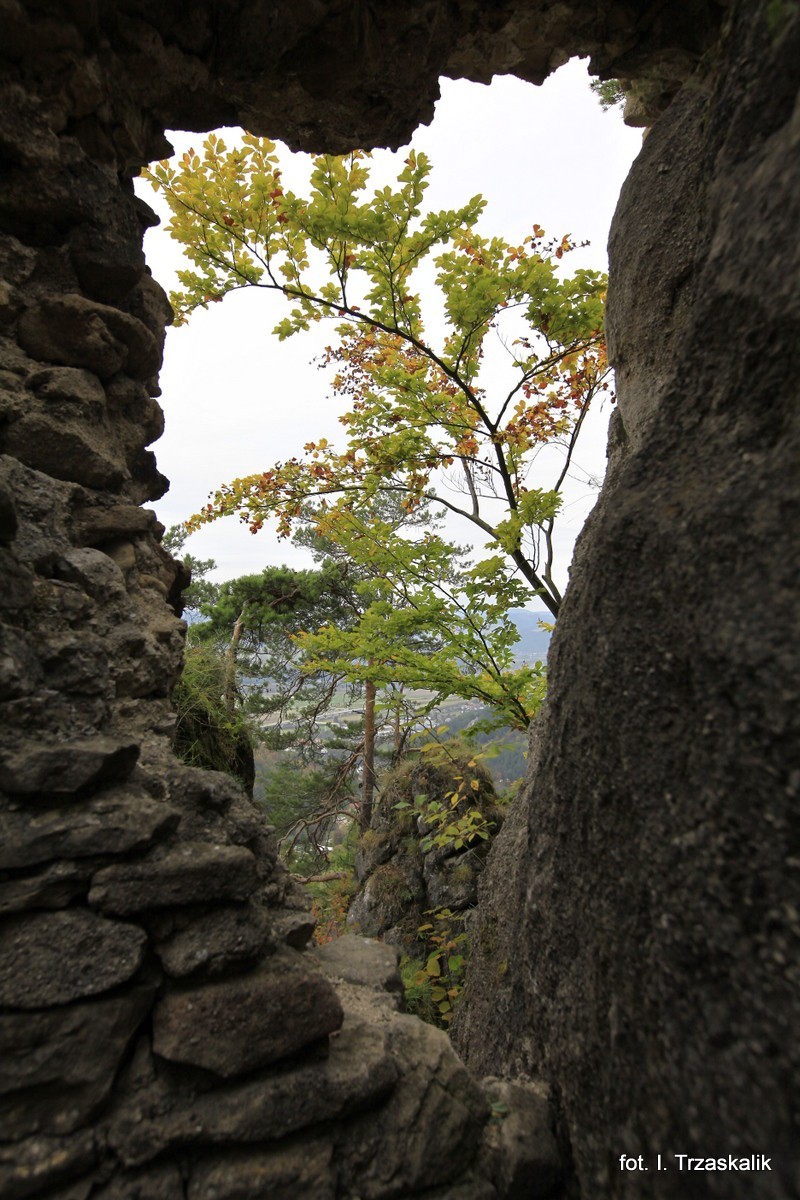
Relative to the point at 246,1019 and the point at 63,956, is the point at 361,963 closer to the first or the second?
the point at 246,1019

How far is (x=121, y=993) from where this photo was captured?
77.8 inches

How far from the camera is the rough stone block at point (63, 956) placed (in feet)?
6.03

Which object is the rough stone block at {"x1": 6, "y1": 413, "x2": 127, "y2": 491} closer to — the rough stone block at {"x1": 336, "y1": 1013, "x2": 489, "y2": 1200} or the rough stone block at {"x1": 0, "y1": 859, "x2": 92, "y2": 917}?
the rough stone block at {"x1": 0, "y1": 859, "x2": 92, "y2": 917}

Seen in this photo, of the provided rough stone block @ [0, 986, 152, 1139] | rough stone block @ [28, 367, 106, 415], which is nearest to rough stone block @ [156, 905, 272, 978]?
rough stone block @ [0, 986, 152, 1139]

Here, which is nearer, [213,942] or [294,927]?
[213,942]

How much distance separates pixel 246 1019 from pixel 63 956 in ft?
2.33

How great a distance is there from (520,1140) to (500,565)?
4.67 metres

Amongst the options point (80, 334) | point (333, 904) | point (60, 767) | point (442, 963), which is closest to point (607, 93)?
point (80, 334)

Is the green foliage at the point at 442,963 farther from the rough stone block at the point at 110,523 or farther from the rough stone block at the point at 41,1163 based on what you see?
the rough stone block at the point at 110,523

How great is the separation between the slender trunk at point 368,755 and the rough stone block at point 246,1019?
11.0 metres

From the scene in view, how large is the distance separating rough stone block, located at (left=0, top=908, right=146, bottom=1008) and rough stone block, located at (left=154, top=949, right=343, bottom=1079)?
9.8 inches

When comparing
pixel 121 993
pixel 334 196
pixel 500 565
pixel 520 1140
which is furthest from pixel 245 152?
→ pixel 520 1140

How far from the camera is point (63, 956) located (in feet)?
6.31

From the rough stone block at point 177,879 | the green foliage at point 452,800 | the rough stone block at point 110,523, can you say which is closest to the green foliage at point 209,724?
the rough stone block at point 110,523
